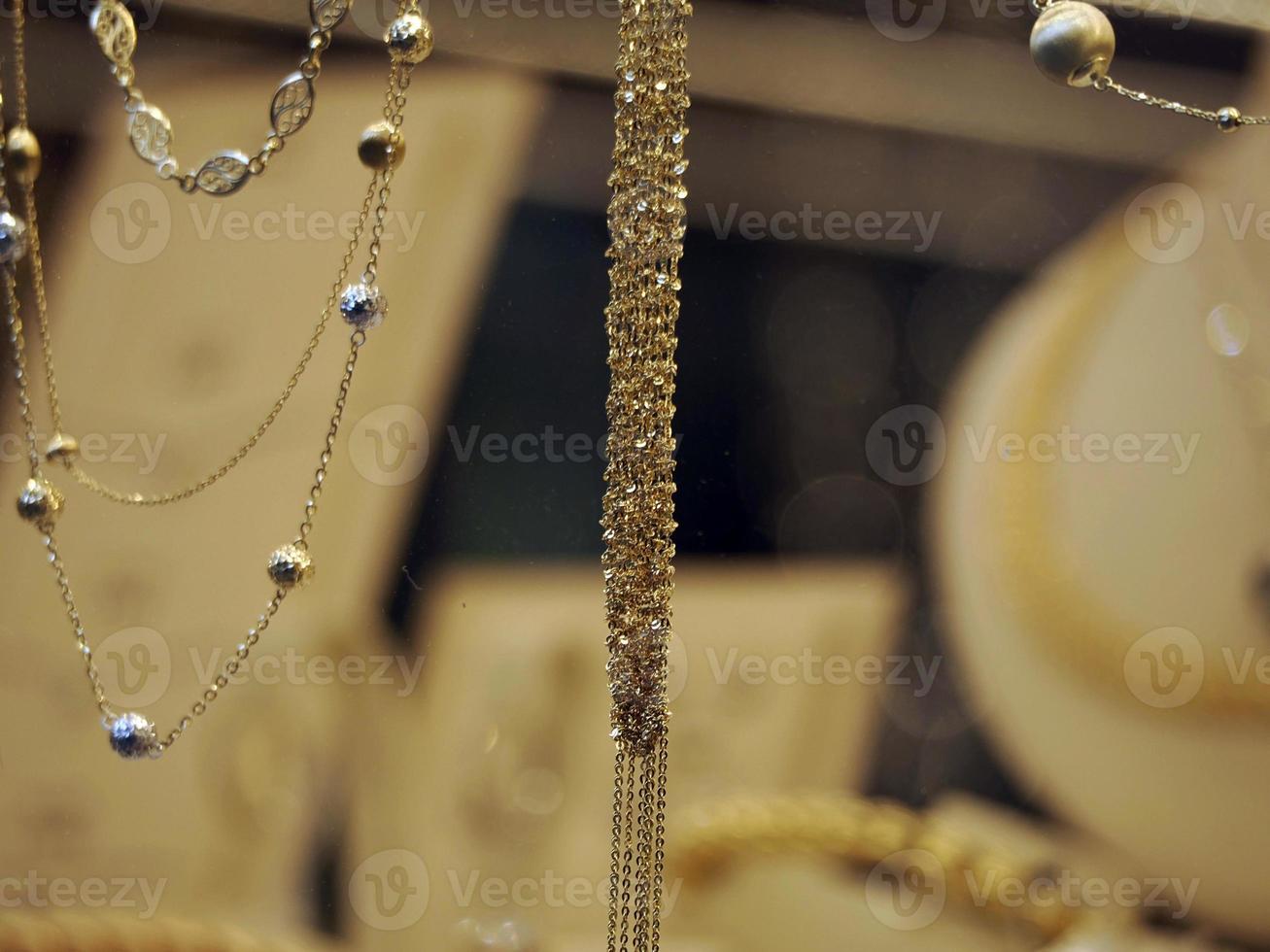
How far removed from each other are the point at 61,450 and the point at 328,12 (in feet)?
1.04

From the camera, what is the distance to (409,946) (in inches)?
29.1

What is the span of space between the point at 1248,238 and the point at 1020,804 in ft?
1.35

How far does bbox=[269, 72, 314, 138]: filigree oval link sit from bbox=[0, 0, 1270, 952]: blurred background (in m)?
0.05

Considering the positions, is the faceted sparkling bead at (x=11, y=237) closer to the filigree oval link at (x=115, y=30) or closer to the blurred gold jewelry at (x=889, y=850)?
the filigree oval link at (x=115, y=30)

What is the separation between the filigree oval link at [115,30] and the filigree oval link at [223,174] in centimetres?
10

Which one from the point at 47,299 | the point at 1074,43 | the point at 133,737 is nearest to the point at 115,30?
the point at 47,299

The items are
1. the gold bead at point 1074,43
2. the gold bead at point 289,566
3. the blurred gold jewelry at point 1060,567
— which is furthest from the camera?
the blurred gold jewelry at point 1060,567

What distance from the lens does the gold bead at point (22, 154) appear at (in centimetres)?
72

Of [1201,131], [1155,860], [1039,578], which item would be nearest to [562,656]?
[1039,578]

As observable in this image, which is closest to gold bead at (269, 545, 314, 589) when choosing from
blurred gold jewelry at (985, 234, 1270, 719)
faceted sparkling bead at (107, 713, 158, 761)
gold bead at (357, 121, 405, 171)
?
faceted sparkling bead at (107, 713, 158, 761)

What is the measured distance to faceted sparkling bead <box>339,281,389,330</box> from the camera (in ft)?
2.06

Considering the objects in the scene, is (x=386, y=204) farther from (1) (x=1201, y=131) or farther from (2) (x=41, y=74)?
(1) (x=1201, y=131)

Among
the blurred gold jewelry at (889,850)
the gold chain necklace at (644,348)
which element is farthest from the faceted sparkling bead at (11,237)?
the blurred gold jewelry at (889,850)

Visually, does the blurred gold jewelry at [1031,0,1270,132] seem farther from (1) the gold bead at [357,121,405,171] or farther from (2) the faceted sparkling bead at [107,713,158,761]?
(2) the faceted sparkling bead at [107,713,158,761]
